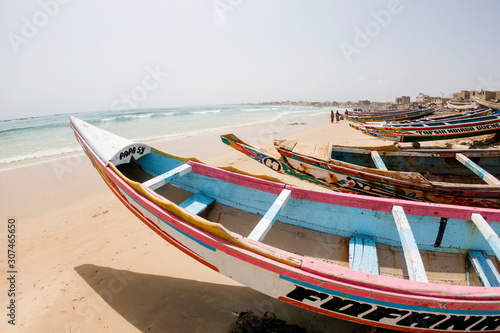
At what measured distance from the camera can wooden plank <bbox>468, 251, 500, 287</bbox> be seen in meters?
2.41

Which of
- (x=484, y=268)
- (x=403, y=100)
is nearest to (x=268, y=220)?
(x=484, y=268)

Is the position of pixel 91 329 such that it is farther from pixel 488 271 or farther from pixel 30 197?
pixel 30 197

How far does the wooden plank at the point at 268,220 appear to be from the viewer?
2.43 m

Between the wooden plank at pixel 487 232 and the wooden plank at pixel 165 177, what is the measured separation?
3.97 metres

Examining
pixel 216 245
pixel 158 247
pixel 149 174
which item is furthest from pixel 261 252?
pixel 149 174

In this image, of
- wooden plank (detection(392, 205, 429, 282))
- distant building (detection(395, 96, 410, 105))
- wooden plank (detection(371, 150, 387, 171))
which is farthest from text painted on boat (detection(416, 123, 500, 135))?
distant building (detection(395, 96, 410, 105))

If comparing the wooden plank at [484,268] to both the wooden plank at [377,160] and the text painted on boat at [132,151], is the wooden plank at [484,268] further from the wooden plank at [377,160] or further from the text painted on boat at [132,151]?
the text painted on boat at [132,151]

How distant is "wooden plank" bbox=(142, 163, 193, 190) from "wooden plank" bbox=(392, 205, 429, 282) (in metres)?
3.16

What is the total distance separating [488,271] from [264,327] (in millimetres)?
2590

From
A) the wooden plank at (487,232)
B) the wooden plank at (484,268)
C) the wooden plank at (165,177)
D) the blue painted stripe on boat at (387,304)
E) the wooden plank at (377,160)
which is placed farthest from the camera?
the wooden plank at (377,160)

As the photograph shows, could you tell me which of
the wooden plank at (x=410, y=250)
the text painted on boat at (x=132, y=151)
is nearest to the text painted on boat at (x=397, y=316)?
the wooden plank at (x=410, y=250)

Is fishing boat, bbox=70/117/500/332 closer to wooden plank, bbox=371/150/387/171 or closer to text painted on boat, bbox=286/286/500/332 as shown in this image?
text painted on boat, bbox=286/286/500/332

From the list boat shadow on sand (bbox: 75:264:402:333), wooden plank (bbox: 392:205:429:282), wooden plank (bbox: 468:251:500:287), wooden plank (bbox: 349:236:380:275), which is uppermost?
wooden plank (bbox: 392:205:429:282)

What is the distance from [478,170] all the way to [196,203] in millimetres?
5535
